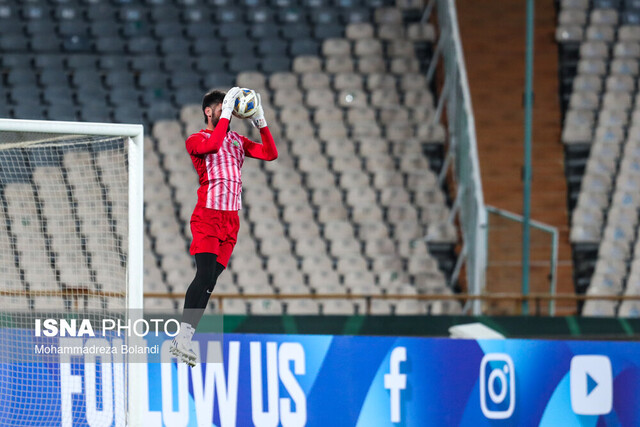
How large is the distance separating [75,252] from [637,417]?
4030 millimetres

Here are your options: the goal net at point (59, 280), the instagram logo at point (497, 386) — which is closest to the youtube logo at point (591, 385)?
the instagram logo at point (497, 386)

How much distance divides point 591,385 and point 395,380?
1.40 meters

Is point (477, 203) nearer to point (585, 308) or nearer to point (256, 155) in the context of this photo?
point (585, 308)

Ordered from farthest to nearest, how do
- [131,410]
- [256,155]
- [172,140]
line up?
[172,140], [131,410], [256,155]

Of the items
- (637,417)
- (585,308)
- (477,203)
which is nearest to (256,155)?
(637,417)

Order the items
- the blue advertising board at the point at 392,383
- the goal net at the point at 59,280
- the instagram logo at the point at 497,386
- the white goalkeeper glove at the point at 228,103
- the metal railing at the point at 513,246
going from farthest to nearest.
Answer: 1. the metal railing at the point at 513,246
2. the instagram logo at the point at 497,386
3. the blue advertising board at the point at 392,383
4. the goal net at the point at 59,280
5. the white goalkeeper glove at the point at 228,103

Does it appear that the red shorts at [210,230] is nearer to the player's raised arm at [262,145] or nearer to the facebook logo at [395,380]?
the player's raised arm at [262,145]

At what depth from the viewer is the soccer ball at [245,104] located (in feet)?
13.9

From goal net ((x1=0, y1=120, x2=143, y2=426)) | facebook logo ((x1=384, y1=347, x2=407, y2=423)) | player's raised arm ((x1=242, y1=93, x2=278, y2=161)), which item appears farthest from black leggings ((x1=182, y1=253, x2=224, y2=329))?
facebook logo ((x1=384, y1=347, x2=407, y2=423))

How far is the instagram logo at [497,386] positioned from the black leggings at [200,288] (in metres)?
3.29

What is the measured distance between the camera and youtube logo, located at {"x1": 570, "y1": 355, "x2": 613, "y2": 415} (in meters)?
7.17

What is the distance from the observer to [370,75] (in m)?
12.7

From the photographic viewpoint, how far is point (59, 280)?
19.9ft

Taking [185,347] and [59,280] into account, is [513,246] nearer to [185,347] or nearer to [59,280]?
[59,280]
